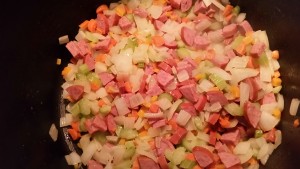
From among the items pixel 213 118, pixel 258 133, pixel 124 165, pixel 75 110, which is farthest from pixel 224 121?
pixel 75 110

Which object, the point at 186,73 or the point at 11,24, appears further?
the point at 186,73

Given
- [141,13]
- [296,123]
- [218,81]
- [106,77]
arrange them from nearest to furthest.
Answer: [296,123]
[218,81]
[106,77]
[141,13]

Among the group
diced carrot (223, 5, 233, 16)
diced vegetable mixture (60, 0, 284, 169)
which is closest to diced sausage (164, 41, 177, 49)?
diced vegetable mixture (60, 0, 284, 169)

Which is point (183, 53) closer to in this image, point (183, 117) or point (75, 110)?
point (183, 117)

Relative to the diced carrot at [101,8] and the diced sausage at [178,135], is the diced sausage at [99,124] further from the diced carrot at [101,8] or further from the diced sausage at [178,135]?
the diced carrot at [101,8]

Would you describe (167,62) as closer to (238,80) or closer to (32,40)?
(238,80)

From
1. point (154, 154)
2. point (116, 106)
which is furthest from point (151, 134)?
point (116, 106)

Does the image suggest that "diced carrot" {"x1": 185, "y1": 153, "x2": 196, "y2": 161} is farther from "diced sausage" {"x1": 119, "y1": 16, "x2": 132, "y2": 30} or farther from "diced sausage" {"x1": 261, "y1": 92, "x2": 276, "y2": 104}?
"diced sausage" {"x1": 119, "y1": 16, "x2": 132, "y2": 30}

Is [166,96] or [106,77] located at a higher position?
[106,77]
